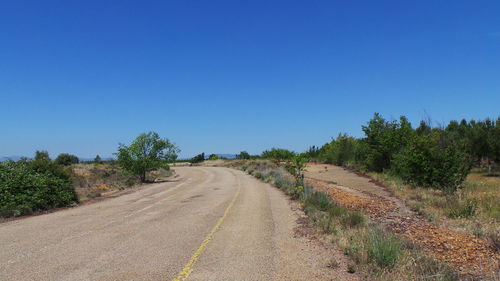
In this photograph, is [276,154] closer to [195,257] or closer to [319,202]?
[319,202]

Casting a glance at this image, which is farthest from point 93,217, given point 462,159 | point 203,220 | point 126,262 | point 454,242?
point 462,159

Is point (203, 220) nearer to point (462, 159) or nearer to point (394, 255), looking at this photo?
point (394, 255)

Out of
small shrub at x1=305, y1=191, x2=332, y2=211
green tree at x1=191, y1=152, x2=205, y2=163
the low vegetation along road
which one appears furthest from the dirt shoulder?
green tree at x1=191, y1=152, x2=205, y2=163

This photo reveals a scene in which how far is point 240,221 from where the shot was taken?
12742 millimetres

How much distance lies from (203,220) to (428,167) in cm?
1756

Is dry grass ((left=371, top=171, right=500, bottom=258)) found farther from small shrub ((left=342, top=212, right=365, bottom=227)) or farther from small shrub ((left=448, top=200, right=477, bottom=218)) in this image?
small shrub ((left=342, top=212, right=365, bottom=227))

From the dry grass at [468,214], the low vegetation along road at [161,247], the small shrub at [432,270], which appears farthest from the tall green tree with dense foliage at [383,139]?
the small shrub at [432,270]

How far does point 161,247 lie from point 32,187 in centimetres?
1065

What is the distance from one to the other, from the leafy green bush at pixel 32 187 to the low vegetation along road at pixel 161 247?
1458 mm

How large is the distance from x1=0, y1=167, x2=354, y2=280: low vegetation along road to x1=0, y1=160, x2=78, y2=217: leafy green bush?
4.78 feet

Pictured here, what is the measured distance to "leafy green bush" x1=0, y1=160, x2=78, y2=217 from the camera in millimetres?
14844

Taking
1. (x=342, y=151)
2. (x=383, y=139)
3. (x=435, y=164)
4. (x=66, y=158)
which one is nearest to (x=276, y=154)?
(x=342, y=151)

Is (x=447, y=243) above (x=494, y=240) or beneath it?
beneath

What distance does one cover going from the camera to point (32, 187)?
52.6 ft
